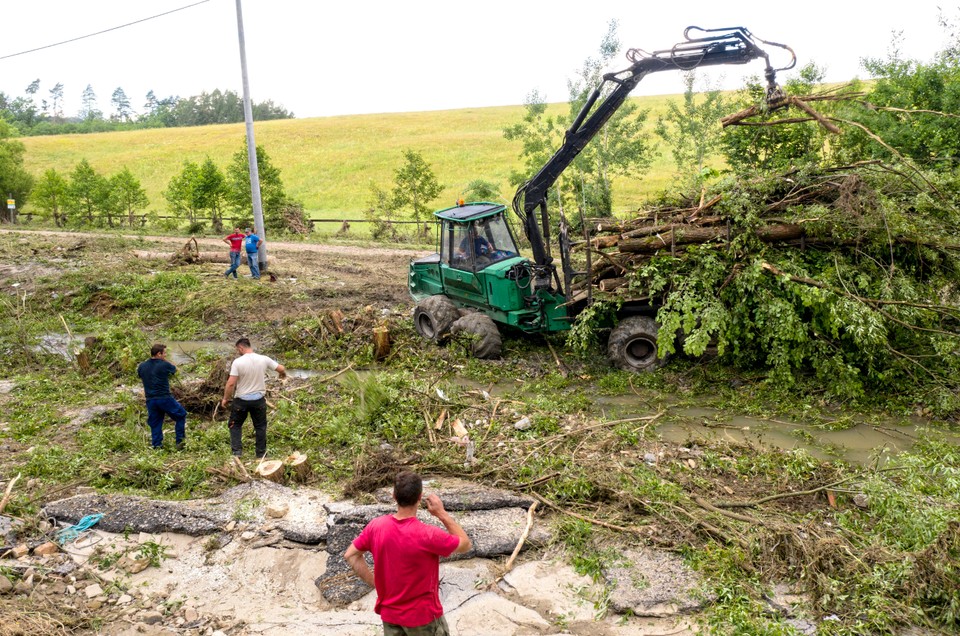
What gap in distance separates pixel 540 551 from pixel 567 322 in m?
6.00

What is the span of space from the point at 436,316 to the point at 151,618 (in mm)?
7848

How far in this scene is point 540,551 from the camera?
6.34 metres

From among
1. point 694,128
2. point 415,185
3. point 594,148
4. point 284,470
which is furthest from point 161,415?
point 415,185

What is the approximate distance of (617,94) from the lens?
1111cm

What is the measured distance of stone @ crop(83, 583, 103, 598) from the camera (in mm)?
5805

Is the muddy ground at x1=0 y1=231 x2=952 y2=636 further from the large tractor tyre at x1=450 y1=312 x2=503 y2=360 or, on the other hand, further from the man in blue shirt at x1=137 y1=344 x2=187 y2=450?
the large tractor tyre at x1=450 y1=312 x2=503 y2=360

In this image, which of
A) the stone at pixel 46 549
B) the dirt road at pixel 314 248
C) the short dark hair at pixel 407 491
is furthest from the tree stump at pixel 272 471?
the dirt road at pixel 314 248

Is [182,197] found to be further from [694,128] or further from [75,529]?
[75,529]

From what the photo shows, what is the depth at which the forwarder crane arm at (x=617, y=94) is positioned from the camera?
10109 millimetres

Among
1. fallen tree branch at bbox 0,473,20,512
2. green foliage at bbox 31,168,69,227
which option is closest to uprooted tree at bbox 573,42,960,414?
fallen tree branch at bbox 0,473,20,512

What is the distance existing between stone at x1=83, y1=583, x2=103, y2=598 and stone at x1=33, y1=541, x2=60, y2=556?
0.73m

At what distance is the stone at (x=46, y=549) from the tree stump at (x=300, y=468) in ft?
7.35

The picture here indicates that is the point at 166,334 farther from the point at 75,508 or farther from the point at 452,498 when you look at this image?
the point at 452,498

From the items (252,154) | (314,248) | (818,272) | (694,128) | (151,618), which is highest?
(694,128)
